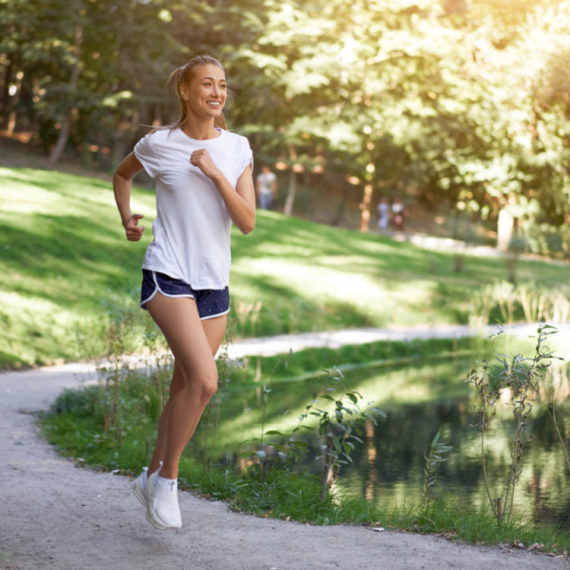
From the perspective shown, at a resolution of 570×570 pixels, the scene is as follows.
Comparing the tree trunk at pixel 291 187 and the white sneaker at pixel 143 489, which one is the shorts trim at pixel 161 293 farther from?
the tree trunk at pixel 291 187

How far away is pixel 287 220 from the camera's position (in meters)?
24.6

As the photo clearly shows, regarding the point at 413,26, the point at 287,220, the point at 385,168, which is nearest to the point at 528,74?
the point at 413,26

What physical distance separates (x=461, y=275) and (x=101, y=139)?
21651 mm

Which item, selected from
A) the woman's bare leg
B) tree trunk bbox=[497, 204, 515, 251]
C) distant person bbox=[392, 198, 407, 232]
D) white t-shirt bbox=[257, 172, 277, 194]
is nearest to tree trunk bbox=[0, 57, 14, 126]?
white t-shirt bbox=[257, 172, 277, 194]

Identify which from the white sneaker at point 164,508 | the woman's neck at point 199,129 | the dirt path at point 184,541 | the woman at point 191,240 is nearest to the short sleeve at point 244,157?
the woman at point 191,240

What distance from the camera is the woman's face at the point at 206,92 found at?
3.57 meters

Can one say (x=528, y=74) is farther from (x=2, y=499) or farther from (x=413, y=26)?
(x=2, y=499)

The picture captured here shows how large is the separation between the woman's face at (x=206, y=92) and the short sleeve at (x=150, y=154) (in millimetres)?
215

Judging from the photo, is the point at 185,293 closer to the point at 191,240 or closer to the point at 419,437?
the point at 191,240

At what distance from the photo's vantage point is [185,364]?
3.49 metres

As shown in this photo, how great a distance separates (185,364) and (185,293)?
302mm

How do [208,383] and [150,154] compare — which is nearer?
[208,383]

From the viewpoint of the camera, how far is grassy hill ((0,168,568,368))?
34.9 ft

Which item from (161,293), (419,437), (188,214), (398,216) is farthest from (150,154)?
(398,216)
